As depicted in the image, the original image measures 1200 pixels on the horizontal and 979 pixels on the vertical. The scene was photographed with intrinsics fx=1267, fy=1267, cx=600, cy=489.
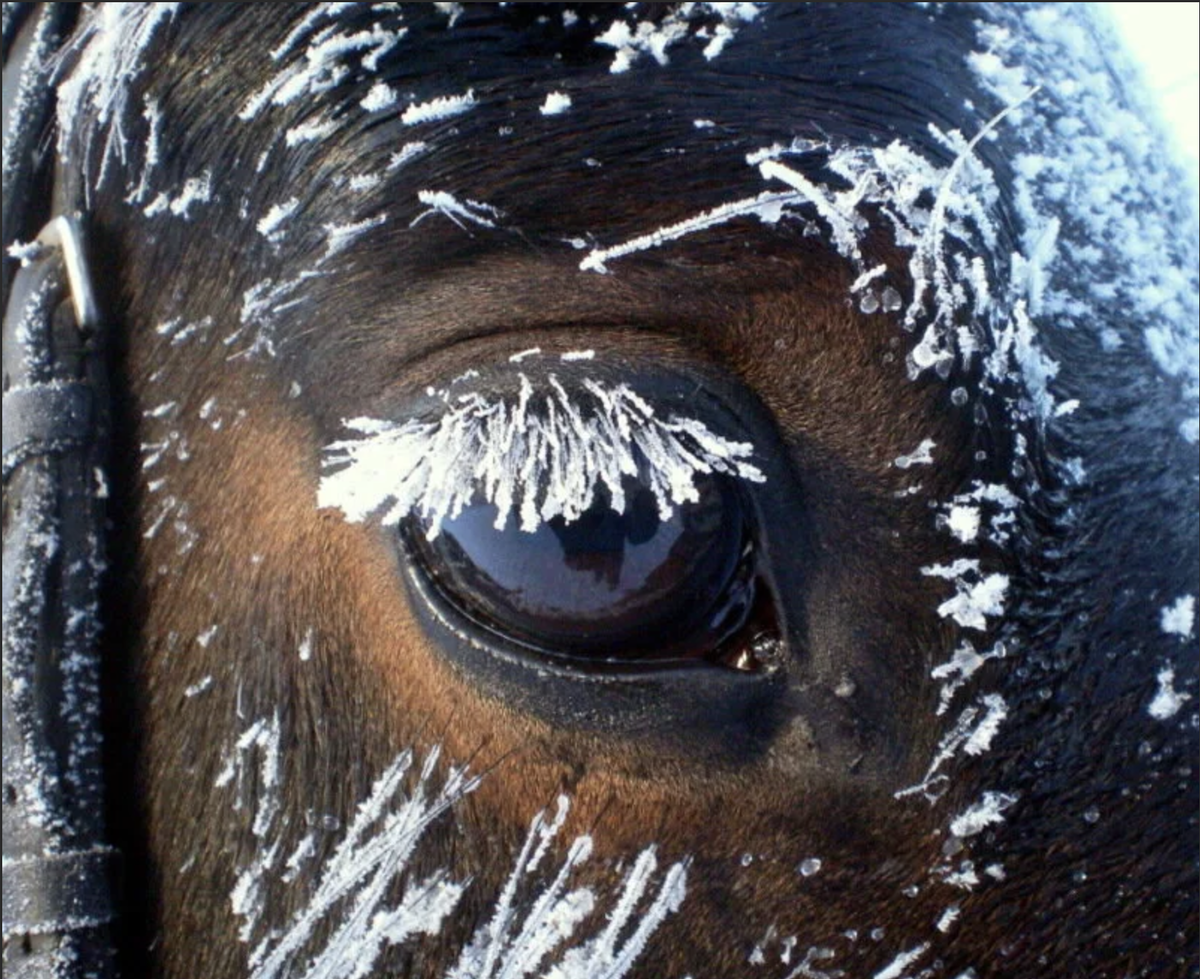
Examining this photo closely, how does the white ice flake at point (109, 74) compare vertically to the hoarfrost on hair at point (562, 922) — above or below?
above

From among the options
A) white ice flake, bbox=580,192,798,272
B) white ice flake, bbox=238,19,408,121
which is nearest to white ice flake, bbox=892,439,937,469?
white ice flake, bbox=580,192,798,272

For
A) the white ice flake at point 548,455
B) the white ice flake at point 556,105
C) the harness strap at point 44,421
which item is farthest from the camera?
the harness strap at point 44,421

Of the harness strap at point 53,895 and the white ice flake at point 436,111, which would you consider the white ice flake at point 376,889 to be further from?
the white ice flake at point 436,111

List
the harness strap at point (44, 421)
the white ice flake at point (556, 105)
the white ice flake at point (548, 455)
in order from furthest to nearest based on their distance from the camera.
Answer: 1. the harness strap at point (44, 421)
2. the white ice flake at point (556, 105)
3. the white ice flake at point (548, 455)

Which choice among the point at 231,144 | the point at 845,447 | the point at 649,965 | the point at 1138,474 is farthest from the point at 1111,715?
the point at 231,144

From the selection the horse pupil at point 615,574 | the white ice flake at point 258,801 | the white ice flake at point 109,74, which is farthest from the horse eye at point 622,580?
the white ice flake at point 109,74

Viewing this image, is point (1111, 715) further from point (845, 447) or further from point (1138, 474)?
point (845, 447)

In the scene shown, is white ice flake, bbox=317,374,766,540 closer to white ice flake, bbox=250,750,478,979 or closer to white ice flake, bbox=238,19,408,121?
white ice flake, bbox=250,750,478,979

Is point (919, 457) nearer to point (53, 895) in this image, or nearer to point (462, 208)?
point (462, 208)
